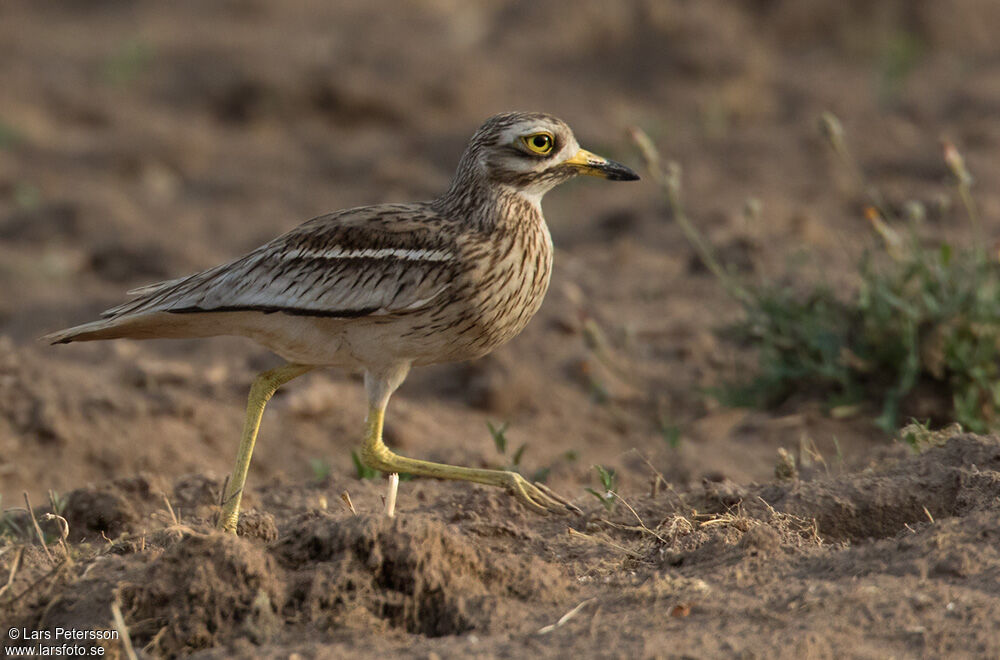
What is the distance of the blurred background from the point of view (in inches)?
249

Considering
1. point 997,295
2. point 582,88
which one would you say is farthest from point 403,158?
point 997,295

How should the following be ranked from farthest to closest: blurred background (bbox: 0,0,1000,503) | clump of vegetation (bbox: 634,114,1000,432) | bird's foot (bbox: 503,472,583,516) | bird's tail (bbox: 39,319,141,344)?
blurred background (bbox: 0,0,1000,503) < clump of vegetation (bbox: 634,114,1000,432) < bird's tail (bbox: 39,319,141,344) < bird's foot (bbox: 503,472,583,516)

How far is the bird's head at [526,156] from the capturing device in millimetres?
4754

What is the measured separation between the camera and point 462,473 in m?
4.48

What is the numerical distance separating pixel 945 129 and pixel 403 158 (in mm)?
3946

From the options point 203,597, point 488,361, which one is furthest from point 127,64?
point 203,597

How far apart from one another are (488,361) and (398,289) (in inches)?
105

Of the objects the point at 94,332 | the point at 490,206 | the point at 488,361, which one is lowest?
the point at 488,361

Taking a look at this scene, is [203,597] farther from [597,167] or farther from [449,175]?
[449,175]

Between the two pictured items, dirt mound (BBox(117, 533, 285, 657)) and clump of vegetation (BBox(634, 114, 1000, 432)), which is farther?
clump of vegetation (BBox(634, 114, 1000, 432))

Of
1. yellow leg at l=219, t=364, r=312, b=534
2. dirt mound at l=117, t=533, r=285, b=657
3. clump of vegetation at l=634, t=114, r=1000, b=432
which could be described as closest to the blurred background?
clump of vegetation at l=634, t=114, r=1000, b=432

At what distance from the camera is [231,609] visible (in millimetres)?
3420

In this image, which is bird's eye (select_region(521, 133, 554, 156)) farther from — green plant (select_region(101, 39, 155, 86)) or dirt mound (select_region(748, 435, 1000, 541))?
green plant (select_region(101, 39, 155, 86))

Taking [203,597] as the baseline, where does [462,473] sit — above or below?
below
